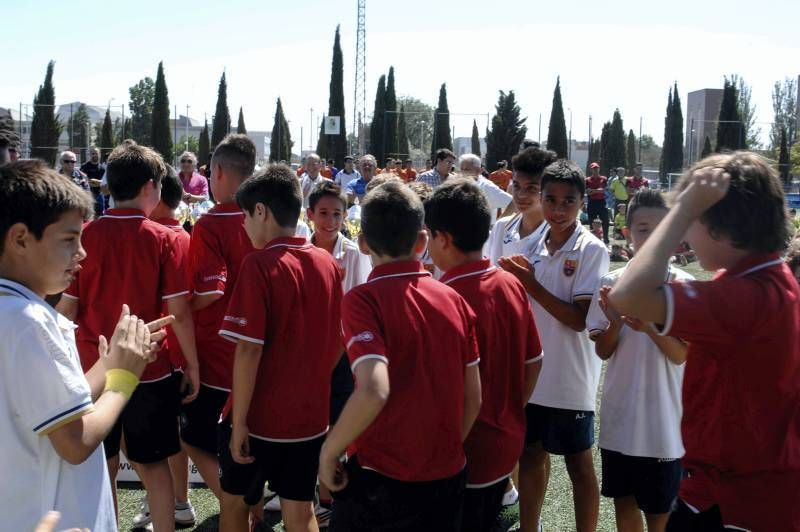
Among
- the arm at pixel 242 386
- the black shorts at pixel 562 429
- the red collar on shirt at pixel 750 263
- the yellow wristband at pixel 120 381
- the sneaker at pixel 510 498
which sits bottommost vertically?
the sneaker at pixel 510 498

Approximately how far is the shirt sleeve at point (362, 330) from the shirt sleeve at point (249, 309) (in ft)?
2.15

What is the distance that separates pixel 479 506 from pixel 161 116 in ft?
152

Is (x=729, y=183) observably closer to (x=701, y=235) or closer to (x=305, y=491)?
(x=701, y=235)

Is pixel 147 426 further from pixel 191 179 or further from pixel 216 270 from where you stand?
pixel 191 179

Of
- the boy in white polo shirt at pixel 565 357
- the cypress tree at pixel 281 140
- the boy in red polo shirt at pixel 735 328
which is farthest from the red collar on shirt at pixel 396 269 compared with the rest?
the cypress tree at pixel 281 140

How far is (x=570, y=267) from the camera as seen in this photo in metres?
3.73

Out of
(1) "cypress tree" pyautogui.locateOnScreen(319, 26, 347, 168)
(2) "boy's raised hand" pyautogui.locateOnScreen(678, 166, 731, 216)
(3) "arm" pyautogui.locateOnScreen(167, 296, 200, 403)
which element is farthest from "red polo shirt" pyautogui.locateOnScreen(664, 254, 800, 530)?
(1) "cypress tree" pyautogui.locateOnScreen(319, 26, 347, 168)

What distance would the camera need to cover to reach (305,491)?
10.8ft

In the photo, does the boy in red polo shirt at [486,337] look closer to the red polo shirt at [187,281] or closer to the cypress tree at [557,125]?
the red polo shirt at [187,281]

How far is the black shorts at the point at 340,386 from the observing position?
466 cm

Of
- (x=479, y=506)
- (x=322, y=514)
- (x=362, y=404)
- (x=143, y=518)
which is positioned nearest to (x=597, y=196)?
(x=322, y=514)

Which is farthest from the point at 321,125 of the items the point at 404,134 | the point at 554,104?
the point at 554,104

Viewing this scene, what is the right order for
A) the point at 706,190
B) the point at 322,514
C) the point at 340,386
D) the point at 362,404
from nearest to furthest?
the point at 706,190, the point at 362,404, the point at 322,514, the point at 340,386

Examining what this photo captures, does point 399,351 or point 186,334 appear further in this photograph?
point 186,334
